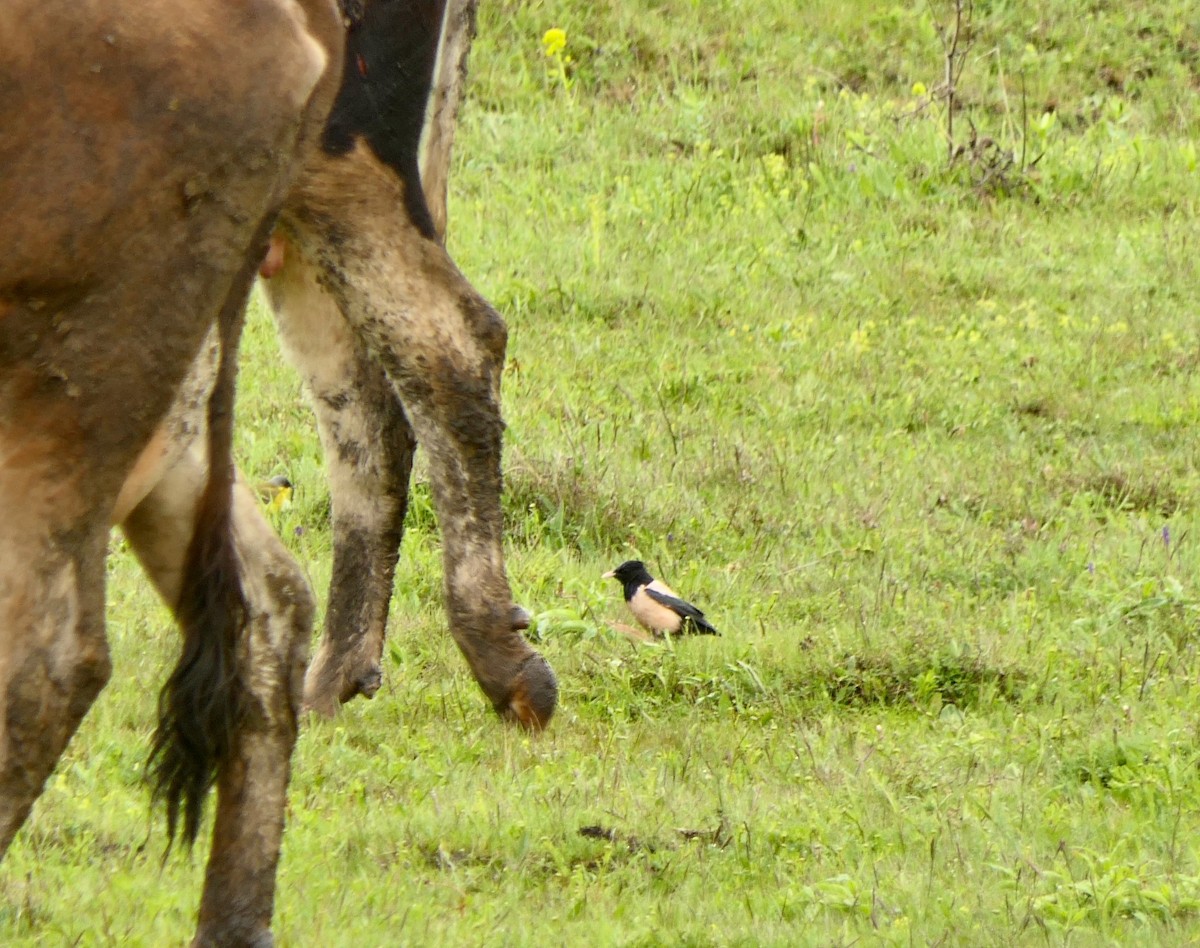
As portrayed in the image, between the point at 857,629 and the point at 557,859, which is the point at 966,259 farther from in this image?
the point at 557,859

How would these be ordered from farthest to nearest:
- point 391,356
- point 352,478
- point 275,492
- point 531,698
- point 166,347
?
point 275,492 < point 352,478 < point 531,698 < point 391,356 < point 166,347

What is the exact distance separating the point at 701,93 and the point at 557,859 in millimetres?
7959

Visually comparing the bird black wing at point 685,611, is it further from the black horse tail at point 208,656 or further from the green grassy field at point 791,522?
the black horse tail at point 208,656

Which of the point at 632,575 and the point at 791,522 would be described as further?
the point at 791,522

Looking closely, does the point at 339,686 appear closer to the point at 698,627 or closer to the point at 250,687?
the point at 698,627

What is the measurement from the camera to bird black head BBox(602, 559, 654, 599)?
5954mm

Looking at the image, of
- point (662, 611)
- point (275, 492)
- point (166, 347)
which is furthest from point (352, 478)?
point (166, 347)

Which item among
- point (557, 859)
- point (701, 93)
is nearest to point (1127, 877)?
point (557, 859)

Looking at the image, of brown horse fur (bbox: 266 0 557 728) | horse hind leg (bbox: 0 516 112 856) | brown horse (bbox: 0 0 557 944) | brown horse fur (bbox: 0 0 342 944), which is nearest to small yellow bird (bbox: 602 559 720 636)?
brown horse fur (bbox: 266 0 557 728)

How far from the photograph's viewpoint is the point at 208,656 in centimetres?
368

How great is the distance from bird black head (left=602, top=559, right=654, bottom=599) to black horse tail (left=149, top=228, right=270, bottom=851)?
7.81 feet

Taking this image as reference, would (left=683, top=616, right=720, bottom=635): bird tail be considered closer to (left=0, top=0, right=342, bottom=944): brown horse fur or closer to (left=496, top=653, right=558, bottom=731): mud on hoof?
(left=496, top=653, right=558, bottom=731): mud on hoof

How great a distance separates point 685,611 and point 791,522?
1158 millimetres

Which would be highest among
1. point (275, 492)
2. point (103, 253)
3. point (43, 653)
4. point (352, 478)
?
point (103, 253)
